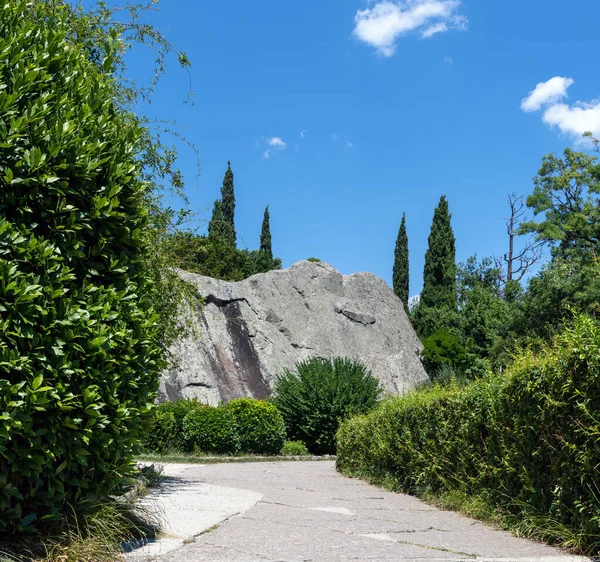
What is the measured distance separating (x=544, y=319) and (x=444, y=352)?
5125mm

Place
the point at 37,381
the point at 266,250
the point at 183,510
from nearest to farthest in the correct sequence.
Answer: the point at 37,381
the point at 183,510
the point at 266,250

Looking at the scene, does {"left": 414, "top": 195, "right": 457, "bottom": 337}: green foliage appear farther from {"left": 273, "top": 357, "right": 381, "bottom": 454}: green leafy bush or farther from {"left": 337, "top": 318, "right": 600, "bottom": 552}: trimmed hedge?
{"left": 337, "top": 318, "right": 600, "bottom": 552}: trimmed hedge

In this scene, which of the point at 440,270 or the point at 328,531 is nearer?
the point at 328,531

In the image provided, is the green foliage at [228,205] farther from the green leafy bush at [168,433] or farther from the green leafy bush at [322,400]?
the green leafy bush at [168,433]

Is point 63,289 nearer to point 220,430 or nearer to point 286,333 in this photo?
point 220,430

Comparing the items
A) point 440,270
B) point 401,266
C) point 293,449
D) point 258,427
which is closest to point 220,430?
point 258,427

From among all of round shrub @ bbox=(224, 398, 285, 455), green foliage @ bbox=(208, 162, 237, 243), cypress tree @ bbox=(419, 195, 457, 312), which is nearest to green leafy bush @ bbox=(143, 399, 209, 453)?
round shrub @ bbox=(224, 398, 285, 455)

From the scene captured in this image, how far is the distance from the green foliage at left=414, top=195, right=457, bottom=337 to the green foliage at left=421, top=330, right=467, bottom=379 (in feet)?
27.7

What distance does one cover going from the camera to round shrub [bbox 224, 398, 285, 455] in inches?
672

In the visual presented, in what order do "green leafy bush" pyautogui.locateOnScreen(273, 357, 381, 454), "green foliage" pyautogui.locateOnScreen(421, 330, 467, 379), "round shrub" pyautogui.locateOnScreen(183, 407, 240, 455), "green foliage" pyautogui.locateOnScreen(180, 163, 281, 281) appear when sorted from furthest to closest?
"green foliage" pyautogui.locateOnScreen(180, 163, 281, 281) < "green foliage" pyautogui.locateOnScreen(421, 330, 467, 379) < "green leafy bush" pyautogui.locateOnScreen(273, 357, 381, 454) < "round shrub" pyautogui.locateOnScreen(183, 407, 240, 455)

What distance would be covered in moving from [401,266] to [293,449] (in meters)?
29.5

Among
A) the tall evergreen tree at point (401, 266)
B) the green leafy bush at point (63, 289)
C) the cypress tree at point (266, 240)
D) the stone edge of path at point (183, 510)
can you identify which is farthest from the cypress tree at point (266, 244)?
the green leafy bush at point (63, 289)

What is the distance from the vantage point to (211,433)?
55.0 feet

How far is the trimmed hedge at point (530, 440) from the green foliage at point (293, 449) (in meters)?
9.06
